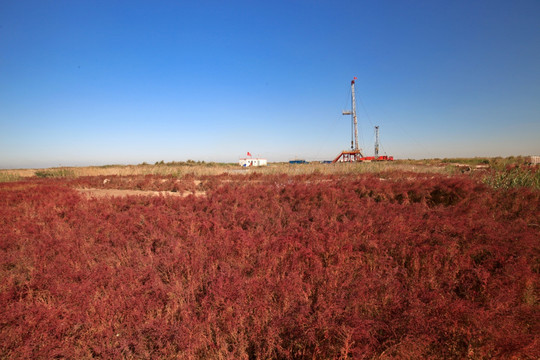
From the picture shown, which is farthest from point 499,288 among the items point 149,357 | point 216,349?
point 149,357

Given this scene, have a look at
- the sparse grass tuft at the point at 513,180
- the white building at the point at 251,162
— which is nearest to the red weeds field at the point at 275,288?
the sparse grass tuft at the point at 513,180

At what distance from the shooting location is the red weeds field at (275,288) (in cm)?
230

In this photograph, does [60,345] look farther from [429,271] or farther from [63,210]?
[63,210]

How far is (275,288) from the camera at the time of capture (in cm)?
304

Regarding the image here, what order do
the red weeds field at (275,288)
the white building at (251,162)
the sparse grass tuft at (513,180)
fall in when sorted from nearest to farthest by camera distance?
the red weeds field at (275,288) → the sparse grass tuft at (513,180) → the white building at (251,162)

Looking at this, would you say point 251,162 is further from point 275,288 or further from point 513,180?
point 275,288

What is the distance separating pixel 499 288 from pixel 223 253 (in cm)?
395

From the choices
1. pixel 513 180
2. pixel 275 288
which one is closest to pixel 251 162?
pixel 513 180

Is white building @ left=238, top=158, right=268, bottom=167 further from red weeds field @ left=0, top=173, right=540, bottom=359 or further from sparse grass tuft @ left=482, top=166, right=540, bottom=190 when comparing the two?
red weeds field @ left=0, top=173, right=540, bottom=359

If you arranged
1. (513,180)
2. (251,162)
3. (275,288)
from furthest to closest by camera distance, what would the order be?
1. (251,162)
2. (513,180)
3. (275,288)

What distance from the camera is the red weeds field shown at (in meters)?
2.30

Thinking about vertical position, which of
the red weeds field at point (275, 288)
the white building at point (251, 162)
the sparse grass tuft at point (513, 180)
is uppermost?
the white building at point (251, 162)

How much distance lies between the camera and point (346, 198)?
7.96 metres

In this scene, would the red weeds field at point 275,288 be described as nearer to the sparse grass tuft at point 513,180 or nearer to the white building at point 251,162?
the sparse grass tuft at point 513,180
